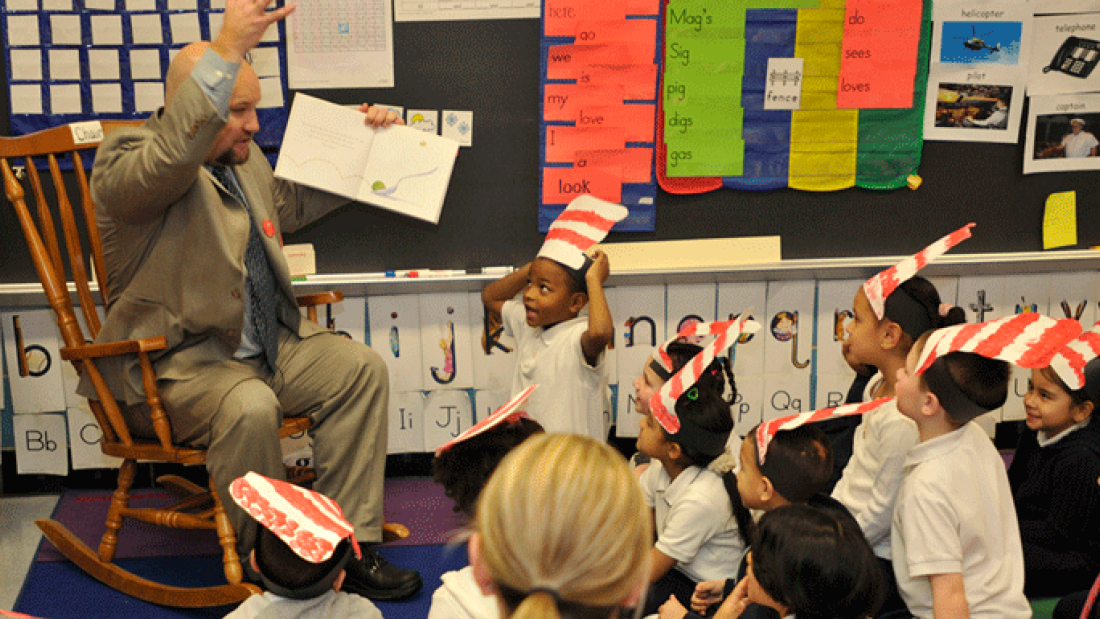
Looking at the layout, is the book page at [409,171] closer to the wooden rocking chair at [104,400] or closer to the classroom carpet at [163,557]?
the wooden rocking chair at [104,400]

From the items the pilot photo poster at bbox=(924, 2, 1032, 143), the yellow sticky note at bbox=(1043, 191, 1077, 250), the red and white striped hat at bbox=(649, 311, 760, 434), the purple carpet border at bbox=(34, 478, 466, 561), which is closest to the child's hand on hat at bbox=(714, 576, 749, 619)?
the red and white striped hat at bbox=(649, 311, 760, 434)

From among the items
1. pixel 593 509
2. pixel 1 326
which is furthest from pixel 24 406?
pixel 593 509

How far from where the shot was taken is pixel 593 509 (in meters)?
1.05

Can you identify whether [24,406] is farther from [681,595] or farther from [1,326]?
[681,595]

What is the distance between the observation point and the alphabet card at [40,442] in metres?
3.07

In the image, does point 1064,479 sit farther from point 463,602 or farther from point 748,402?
point 463,602

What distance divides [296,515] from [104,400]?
1116mm

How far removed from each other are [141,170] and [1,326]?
1164 mm

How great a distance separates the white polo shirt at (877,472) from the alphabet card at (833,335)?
904mm

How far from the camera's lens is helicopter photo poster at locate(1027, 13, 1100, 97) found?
123 inches

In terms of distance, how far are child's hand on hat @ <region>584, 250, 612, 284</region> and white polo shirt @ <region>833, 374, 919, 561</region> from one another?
807 millimetres

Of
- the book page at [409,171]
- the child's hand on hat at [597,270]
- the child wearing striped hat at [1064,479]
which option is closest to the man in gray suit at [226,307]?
the book page at [409,171]

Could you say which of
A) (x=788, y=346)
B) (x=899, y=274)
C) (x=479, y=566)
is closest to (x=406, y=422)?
(x=788, y=346)

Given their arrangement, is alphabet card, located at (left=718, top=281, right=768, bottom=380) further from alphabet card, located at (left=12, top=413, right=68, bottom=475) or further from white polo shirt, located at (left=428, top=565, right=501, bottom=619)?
alphabet card, located at (left=12, top=413, right=68, bottom=475)
